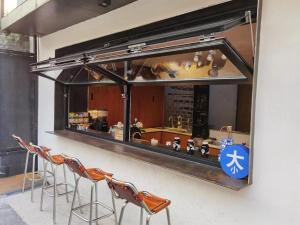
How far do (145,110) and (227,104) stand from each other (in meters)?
1.83

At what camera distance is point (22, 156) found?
4496mm

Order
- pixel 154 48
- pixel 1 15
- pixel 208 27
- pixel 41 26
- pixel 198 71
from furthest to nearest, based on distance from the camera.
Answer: pixel 1 15, pixel 41 26, pixel 198 71, pixel 154 48, pixel 208 27

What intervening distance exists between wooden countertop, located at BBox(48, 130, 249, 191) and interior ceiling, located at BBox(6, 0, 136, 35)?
154 cm

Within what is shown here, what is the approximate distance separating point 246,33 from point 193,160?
3.63ft

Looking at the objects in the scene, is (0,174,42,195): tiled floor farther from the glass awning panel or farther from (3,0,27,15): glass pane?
(3,0,27,15): glass pane

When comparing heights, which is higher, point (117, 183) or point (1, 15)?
point (1, 15)

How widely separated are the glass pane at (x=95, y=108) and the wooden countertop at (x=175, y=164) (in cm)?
85

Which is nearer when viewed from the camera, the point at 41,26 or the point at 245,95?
the point at 41,26

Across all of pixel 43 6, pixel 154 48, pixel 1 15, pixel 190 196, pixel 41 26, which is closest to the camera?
pixel 154 48

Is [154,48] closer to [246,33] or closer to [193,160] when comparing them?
[246,33]

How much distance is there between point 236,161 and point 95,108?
3156mm

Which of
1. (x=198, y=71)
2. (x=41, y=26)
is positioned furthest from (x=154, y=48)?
(x=41, y=26)

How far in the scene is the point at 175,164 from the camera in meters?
2.16

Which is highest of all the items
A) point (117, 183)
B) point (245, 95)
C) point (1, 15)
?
point (1, 15)
